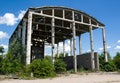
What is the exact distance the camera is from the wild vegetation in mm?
21375

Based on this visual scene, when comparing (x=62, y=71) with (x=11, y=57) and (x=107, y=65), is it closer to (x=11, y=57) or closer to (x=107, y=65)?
(x=11, y=57)

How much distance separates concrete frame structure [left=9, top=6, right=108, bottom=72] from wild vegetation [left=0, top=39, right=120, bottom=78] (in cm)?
162

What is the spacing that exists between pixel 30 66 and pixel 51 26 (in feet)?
41.9

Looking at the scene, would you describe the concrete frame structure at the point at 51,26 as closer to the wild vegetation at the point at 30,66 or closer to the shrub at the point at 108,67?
the wild vegetation at the point at 30,66

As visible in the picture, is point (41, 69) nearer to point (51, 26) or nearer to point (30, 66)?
point (30, 66)

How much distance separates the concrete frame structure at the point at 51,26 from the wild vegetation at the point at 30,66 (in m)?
1.62

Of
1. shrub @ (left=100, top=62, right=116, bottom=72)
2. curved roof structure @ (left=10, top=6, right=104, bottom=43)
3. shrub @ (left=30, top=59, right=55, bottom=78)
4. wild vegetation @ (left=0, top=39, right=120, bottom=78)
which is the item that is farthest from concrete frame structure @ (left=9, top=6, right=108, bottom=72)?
shrub @ (left=30, top=59, right=55, bottom=78)

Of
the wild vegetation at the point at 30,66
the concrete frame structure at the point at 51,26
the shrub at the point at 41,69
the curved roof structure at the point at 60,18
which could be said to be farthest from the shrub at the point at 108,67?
the shrub at the point at 41,69

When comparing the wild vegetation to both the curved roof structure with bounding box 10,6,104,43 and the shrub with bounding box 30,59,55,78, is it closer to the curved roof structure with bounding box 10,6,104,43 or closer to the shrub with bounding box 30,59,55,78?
the shrub with bounding box 30,59,55,78

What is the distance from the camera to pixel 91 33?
38.6 metres

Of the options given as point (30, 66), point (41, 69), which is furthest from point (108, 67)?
point (30, 66)

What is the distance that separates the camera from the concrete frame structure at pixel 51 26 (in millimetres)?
31045

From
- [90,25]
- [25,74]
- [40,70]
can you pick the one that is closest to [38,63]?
[40,70]

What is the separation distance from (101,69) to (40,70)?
18.6m
